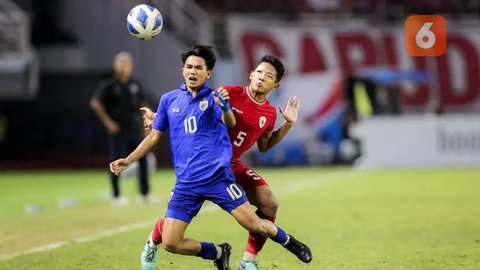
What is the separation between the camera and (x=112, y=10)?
33094 mm

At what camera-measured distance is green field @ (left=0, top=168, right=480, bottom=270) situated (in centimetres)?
980

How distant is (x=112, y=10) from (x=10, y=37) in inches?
146

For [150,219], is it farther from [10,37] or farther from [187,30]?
[187,30]

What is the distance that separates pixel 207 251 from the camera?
8.55m

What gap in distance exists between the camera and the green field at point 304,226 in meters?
9.80

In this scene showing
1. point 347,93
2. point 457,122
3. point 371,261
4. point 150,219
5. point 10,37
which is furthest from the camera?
point 347,93

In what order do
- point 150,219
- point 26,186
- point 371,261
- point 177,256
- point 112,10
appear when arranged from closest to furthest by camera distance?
1. point 371,261
2. point 177,256
3. point 150,219
4. point 26,186
5. point 112,10

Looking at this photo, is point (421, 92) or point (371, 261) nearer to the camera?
point (371, 261)

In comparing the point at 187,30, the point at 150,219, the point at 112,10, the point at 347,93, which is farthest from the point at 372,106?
the point at 150,219

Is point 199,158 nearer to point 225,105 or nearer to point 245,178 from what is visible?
point 225,105

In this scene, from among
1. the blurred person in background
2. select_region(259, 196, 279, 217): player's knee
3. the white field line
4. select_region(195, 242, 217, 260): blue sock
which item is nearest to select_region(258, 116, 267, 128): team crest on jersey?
select_region(259, 196, 279, 217): player's knee

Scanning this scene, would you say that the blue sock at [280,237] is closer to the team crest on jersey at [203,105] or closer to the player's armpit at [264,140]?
→ the player's armpit at [264,140]

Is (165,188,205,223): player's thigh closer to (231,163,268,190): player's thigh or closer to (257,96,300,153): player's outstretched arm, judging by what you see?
(231,163,268,190): player's thigh

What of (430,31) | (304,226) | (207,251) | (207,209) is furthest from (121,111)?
(430,31)
